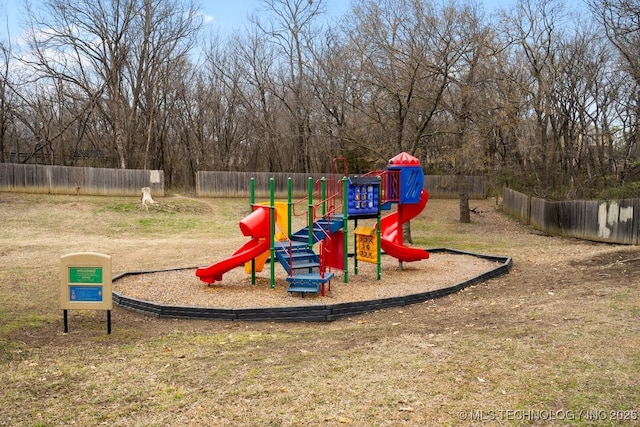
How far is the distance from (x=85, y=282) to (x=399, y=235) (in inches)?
289

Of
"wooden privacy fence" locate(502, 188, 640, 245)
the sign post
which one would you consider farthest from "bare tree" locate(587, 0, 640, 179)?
the sign post

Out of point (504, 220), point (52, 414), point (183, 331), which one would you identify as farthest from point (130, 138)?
point (52, 414)

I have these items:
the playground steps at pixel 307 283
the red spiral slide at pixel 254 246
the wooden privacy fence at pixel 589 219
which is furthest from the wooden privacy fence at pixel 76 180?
the playground steps at pixel 307 283

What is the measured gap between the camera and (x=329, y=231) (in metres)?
11.6

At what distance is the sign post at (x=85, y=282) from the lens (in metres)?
8.24

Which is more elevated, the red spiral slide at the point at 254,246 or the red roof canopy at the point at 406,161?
the red roof canopy at the point at 406,161

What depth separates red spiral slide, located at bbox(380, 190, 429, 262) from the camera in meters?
13.0

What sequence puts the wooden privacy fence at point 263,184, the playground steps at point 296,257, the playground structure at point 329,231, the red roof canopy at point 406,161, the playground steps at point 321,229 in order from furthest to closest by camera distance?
the wooden privacy fence at point 263,184 < the red roof canopy at point 406,161 < the playground steps at point 321,229 < the playground structure at point 329,231 < the playground steps at point 296,257

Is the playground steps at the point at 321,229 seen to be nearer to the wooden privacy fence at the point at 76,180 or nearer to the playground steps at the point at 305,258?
the playground steps at the point at 305,258

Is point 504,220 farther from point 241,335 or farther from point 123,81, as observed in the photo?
point 123,81

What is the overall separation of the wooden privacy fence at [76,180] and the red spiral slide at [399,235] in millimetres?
22086

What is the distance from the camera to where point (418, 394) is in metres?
5.26

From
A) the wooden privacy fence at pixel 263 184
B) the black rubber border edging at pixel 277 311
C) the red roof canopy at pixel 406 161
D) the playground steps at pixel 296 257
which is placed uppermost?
the red roof canopy at pixel 406 161

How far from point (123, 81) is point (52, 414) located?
121 feet
